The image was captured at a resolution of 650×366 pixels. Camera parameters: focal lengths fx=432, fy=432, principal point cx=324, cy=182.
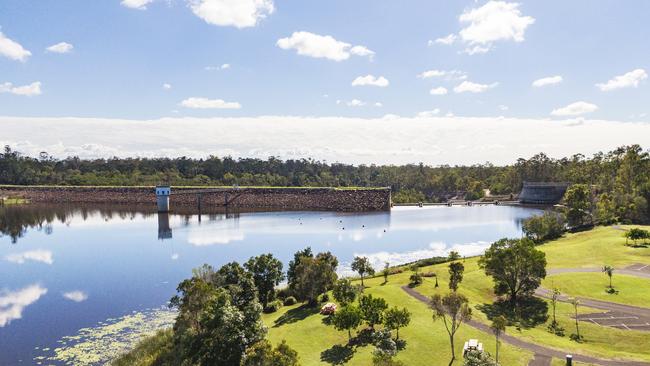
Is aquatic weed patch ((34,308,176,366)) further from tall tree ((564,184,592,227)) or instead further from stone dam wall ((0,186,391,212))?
stone dam wall ((0,186,391,212))

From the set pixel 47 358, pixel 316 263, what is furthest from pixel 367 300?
pixel 47 358

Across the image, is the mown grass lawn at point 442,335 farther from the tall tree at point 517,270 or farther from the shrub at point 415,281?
the tall tree at point 517,270

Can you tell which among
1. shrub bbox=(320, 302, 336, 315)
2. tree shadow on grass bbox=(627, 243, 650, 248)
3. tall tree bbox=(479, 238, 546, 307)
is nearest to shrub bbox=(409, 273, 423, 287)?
tall tree bbox=(479, 238, 546, 307)

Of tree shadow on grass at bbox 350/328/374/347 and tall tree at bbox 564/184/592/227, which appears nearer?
tree shadow on grass at bbox 350/328/374/347

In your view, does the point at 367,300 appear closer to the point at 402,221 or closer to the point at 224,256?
the point at 224,256

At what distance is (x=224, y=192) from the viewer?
196 meters

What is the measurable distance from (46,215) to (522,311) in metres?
166

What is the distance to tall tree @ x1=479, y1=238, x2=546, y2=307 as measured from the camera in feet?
172

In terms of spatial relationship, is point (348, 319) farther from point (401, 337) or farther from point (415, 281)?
point (415, 281)

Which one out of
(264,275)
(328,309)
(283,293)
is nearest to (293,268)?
(283,293)

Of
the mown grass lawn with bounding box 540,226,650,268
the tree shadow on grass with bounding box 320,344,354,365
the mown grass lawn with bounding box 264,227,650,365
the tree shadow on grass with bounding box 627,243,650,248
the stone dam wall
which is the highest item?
the stone dam wall

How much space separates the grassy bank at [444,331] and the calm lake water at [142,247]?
16.9 meters

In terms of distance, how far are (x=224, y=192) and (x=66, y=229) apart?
77528 millimetres

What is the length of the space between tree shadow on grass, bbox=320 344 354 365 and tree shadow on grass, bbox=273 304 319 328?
27.2ft
